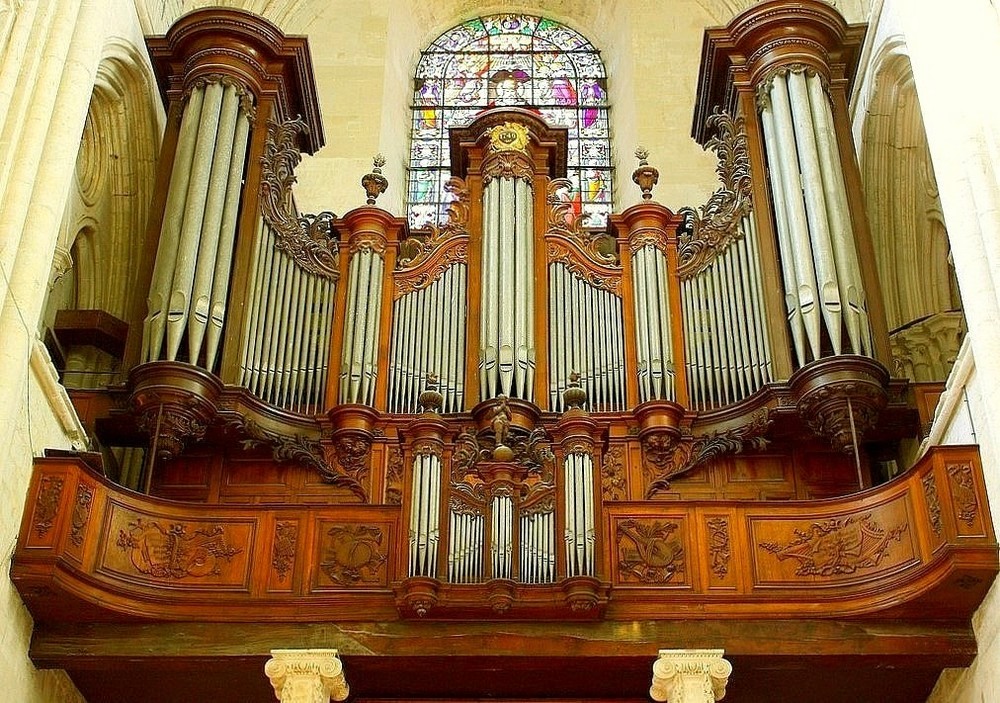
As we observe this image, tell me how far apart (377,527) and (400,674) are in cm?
109

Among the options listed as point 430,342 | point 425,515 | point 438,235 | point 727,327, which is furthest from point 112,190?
point 727,327

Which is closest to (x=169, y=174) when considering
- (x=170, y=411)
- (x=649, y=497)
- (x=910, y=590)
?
(x=170, y=411)

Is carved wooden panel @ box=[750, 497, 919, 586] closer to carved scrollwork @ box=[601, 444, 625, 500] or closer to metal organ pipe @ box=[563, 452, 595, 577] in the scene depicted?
metal organ pipe @ box=[563, 452, 595, 577]

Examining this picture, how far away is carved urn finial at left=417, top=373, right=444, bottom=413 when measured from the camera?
11.8 meters

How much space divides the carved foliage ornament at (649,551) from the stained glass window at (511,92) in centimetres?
727

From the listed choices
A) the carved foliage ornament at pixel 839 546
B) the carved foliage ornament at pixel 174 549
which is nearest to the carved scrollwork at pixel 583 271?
the carved foliage ornament at pixel 839 546

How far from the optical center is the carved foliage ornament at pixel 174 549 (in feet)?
34.7

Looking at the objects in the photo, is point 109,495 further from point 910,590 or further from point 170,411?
point 910,590

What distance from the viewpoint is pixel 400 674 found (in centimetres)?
1061

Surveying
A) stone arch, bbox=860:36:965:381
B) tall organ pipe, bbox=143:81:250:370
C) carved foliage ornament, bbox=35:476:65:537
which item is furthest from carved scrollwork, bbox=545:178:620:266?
carved foliage ornament, bbox=35:476:65:537

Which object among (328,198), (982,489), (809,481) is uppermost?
(328,198)

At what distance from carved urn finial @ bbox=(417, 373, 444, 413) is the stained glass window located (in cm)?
510

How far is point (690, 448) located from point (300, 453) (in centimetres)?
339

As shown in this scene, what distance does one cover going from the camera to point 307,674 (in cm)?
1013
